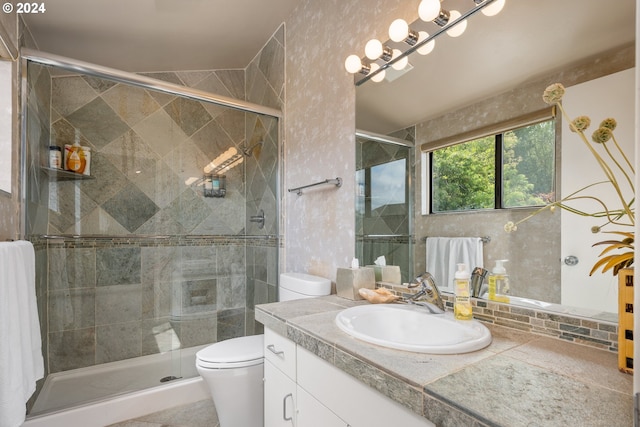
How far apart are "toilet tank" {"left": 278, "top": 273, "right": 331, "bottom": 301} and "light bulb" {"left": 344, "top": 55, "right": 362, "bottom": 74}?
1071 mm

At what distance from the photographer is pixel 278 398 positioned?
122 cm

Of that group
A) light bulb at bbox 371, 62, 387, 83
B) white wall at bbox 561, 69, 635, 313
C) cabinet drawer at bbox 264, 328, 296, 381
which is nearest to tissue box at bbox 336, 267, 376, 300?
cabinet drawer at bbox 264, 328, 296, 381

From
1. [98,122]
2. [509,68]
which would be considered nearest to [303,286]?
[509,68]

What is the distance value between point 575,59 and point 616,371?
79 centimetres

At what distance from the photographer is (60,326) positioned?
2227mm

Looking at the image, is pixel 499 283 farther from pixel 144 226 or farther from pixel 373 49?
pixel 144 226

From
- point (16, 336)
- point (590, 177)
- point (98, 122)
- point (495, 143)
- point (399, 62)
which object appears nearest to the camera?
point (590, 177)

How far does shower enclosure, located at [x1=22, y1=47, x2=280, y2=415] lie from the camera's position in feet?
7.09

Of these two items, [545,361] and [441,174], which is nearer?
[545,361]

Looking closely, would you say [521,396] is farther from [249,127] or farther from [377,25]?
[249,127]

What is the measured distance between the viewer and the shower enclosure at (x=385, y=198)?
144 cm

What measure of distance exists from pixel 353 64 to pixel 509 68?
2.44 ft

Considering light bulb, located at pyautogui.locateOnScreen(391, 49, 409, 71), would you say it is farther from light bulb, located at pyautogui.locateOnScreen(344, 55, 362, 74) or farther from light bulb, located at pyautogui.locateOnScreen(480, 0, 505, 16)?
light bulb, located at pyautogui.locateOnScreen(480, 0, 505, 16)

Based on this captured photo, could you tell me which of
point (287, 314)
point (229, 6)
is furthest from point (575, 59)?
point (229, 6)
